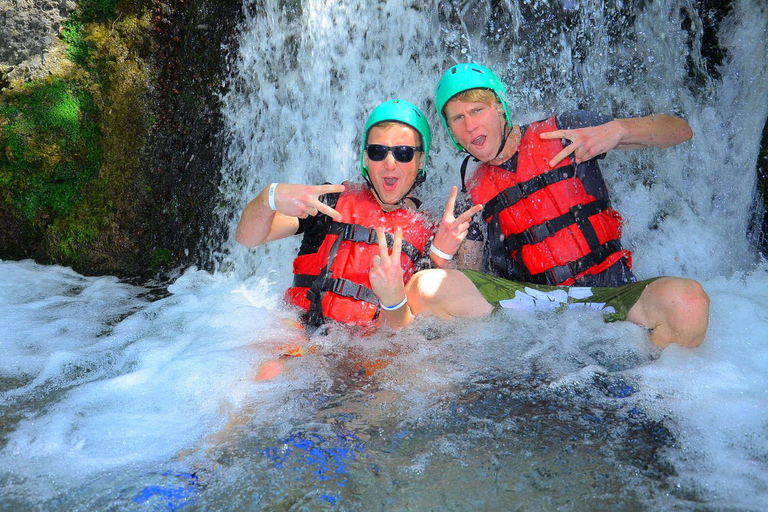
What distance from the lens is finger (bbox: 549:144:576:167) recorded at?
12.7 feet

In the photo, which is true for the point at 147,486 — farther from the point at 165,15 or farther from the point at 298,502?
the point at 165,15

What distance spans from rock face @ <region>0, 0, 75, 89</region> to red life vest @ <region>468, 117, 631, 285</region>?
15.9 ft

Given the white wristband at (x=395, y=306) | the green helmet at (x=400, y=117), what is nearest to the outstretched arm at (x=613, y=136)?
the green helmet at (x=400, y=117)

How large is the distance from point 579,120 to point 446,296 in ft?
4.58

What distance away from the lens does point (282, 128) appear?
19.6 ft

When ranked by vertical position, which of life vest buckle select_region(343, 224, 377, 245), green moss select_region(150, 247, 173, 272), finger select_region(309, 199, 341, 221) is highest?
finger select_region(309, 199, 341, 221)

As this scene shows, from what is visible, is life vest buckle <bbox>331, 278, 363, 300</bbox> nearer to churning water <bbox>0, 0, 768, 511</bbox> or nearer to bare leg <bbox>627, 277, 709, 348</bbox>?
churning water <bbox>0, 0, 768, 511</bbox>

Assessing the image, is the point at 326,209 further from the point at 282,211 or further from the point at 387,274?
the point at 387,274

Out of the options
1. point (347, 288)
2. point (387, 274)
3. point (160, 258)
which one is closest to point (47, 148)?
point (160, 258)

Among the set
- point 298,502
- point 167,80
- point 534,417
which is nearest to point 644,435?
point 534,417

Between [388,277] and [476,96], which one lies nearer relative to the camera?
[388,277]

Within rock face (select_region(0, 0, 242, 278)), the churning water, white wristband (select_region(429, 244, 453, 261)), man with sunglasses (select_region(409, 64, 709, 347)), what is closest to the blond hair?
man with sunglasses (select_region(409, 64, 709, 347))

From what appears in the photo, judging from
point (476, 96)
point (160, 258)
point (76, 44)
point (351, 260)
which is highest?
point (76, 44)

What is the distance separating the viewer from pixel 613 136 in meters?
3.86
